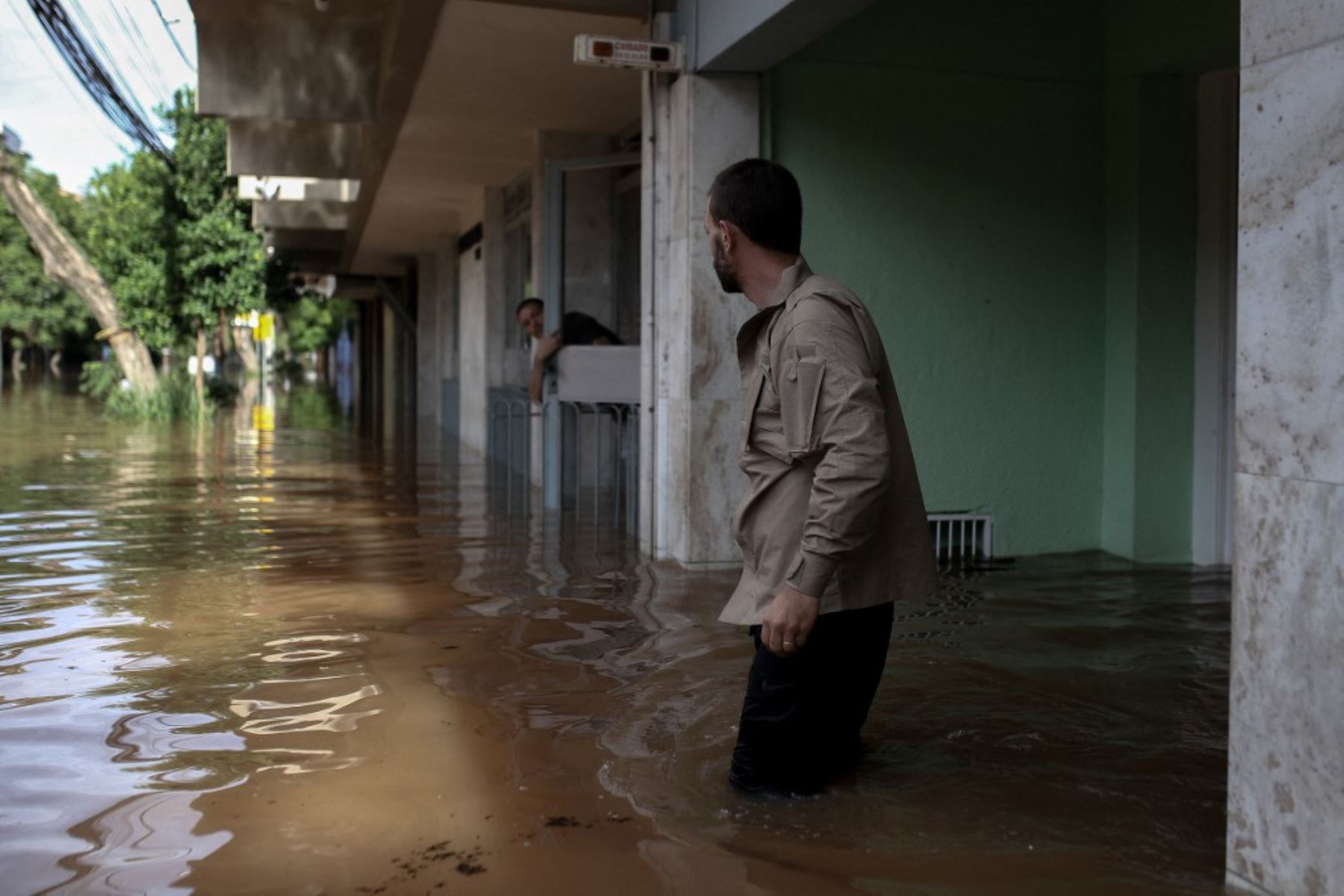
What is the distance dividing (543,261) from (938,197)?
11.7 ft

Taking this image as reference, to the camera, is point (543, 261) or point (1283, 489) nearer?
point (1283, 489)

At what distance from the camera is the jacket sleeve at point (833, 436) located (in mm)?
3262

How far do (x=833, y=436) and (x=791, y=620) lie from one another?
456mm

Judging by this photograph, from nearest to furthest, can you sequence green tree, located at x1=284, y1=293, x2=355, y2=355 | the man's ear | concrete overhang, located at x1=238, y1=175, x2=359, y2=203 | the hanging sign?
the man's ear
the hanging sign
concrete overhang, located at x1=238, y1=175, x2=359, y2=203
green tree, located at x1=284, y1=293, x2=355, y2=355

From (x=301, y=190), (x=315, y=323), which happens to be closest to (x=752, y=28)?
(x=301, y=190)

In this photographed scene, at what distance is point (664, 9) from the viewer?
26.8 feet

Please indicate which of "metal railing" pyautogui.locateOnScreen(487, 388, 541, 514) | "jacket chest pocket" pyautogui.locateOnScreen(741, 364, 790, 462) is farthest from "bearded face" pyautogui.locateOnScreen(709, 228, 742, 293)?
"metal railing" pyautogui.locateOnScreen(487, 388, 541, 514)

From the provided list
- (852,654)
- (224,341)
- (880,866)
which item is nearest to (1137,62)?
(852,654)

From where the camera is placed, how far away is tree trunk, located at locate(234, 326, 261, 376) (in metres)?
40.5

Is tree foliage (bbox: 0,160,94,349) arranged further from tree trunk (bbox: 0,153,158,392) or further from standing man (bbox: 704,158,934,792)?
standing man (bbox: 704,158,934,792)

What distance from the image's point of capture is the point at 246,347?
147 feet

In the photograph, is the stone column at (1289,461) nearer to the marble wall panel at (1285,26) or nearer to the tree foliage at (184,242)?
the marble wall panel at (1285,26)

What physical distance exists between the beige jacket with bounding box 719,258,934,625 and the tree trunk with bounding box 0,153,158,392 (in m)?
24.6

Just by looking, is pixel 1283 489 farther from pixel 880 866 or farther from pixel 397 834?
pixel 397 834
